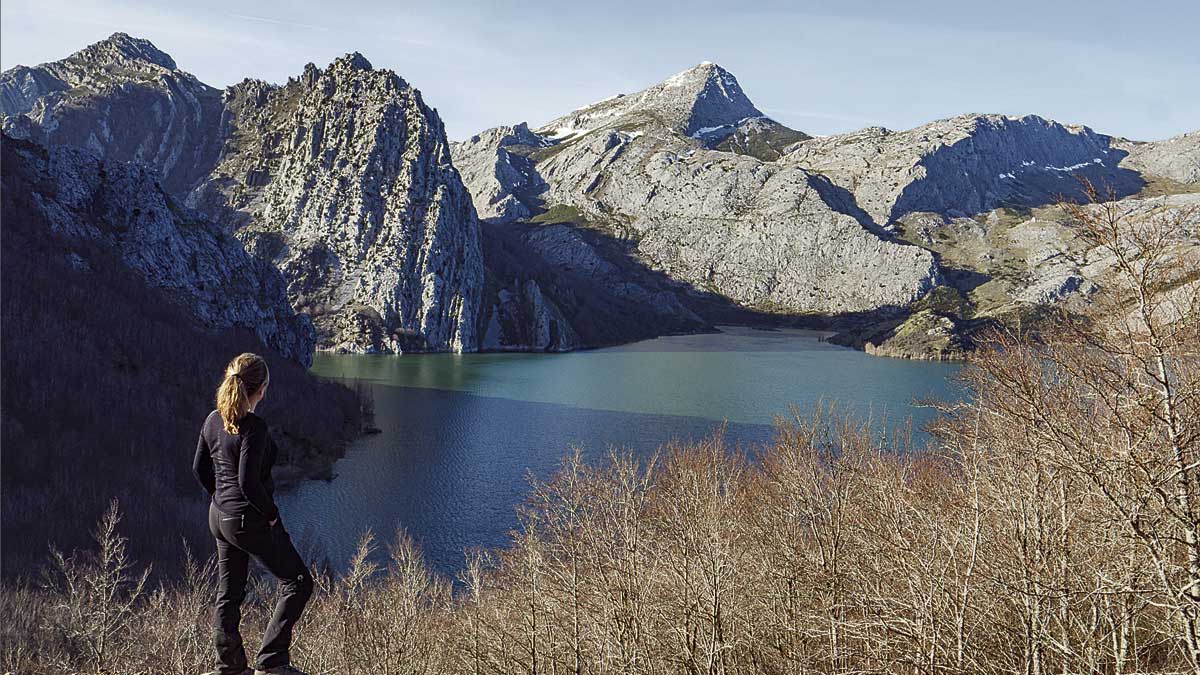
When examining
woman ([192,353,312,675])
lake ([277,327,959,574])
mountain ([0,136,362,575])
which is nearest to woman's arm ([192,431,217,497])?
woman ([192,353,312,675])

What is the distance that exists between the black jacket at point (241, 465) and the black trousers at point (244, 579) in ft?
0.42

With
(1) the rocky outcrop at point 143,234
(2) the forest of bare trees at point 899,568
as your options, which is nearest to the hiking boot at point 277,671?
(2) the forest of bare trees at point 899,568

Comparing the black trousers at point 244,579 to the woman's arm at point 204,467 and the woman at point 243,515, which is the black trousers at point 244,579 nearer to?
the woman at point 243,515

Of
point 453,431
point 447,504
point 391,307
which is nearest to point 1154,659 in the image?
point 447,504

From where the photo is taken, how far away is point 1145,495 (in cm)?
1070

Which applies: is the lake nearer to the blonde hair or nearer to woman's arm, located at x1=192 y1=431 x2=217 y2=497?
woman's arm, located at x1=192 y1=431 x2=217 y2=497

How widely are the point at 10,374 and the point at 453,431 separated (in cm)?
3911

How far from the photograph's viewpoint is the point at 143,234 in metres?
104

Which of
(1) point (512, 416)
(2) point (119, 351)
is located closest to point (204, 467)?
(1) point (512, 416)

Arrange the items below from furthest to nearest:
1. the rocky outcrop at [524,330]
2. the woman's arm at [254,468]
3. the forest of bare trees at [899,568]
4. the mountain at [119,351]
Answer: the rocky outcrop at [524,330]
the mountain at [119,351]
the forest of bare trees at [899,568]
the woman's arm at [254,468]

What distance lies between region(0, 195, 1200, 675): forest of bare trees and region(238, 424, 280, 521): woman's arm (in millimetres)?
A: 6362

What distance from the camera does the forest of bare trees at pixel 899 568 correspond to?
11.2 metres

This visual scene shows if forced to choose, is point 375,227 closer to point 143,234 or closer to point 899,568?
point 143,234

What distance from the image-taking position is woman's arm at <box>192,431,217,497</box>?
23.4 feet
